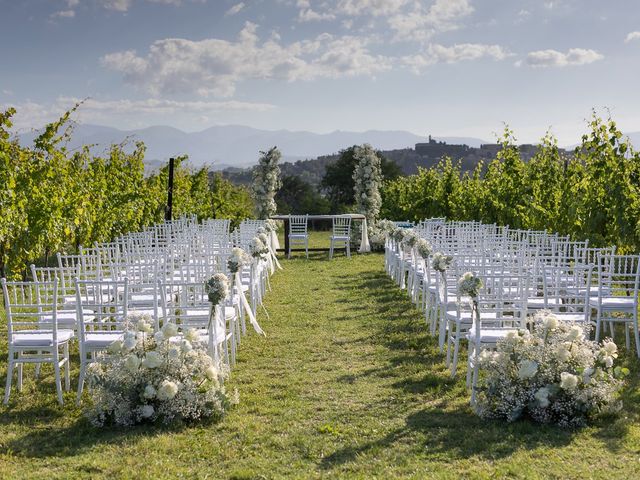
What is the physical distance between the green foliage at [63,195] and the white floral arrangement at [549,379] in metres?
6.88

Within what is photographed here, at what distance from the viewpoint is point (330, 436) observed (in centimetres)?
472

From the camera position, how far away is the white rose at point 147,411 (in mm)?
4918

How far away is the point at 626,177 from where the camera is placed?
392 inches

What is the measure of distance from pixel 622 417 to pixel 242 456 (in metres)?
2.87

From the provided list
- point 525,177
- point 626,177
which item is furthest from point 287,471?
point 525,177

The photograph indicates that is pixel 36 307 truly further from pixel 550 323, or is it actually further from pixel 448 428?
pixel 550 323

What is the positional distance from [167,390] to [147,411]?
0.28 metres

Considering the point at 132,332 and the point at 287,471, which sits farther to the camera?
the point at 132,332

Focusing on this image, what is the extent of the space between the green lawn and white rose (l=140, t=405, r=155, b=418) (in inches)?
4.7

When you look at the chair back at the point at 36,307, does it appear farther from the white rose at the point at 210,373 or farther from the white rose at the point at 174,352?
the white rose at the point at 210,373

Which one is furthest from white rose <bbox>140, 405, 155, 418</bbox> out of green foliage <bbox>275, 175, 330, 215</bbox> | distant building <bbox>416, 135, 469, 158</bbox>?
distant building <bbox>416, 135, 469, 158</bbox>

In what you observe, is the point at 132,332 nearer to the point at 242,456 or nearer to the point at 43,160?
the point at 242,456

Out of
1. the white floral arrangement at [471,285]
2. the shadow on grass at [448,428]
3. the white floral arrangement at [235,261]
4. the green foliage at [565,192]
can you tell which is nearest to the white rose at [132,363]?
the shadow on grass at [448,428]

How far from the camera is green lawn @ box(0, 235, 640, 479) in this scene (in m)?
4.17
